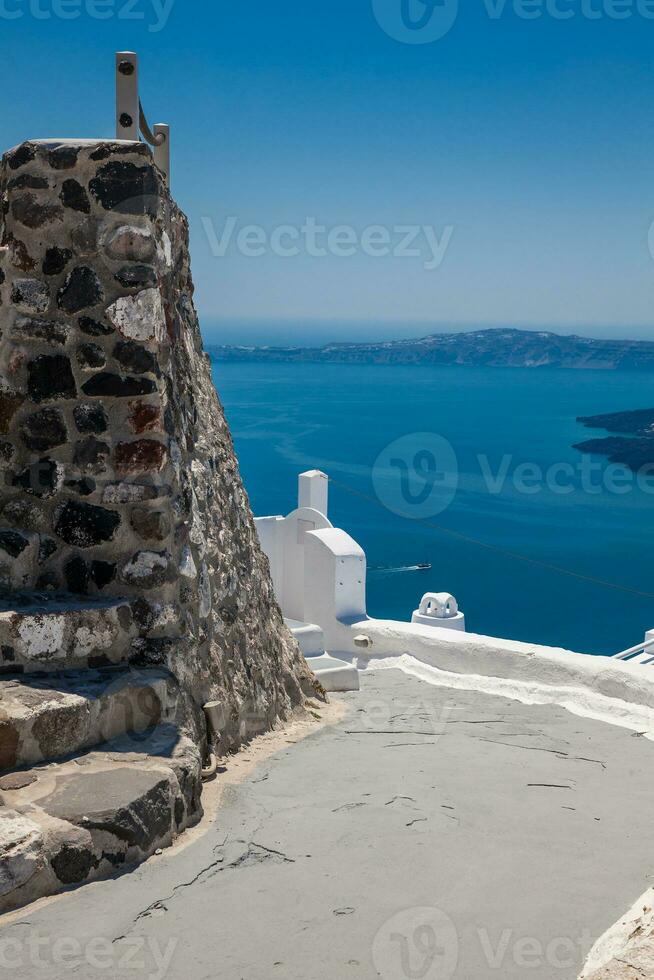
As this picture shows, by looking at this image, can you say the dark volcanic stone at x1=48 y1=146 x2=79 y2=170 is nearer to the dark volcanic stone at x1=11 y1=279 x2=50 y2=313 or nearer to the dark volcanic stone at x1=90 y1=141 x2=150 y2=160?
the dark volcanic stone at x1=90 y1=141 x2=150 y2=160

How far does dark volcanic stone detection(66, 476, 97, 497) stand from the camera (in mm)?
4145

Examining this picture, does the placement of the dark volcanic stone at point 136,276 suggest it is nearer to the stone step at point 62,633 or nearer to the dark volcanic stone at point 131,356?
the dark volcanic stone at point 131,356

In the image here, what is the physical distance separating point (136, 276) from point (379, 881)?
98.7 inches

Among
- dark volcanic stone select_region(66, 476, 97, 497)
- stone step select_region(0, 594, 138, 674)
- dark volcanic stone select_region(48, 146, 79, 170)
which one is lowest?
stone step select_region(0, 594, 138, 674)

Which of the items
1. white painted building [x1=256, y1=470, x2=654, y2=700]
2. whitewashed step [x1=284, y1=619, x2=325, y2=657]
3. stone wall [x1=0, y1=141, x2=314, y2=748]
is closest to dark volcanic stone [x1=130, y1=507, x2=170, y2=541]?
stone wall [x1=0, y1=141, x2=314, y2=748]

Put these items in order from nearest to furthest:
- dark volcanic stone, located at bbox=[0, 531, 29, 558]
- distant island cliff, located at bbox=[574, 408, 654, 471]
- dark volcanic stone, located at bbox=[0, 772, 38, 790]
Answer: dark volcanic stone, located at bbox=[0, 772, 38, 790], dark volcanic stone, located at bbox=[0, 531, 29, 558], distant island cliff, located at bbox=[574, 408, 654, 471]

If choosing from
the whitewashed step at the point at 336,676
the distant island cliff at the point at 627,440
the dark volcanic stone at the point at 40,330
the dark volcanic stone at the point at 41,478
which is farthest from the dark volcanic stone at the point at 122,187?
the distant island cliff at the point at 627,440

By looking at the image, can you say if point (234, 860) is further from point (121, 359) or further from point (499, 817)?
point (121, 359)

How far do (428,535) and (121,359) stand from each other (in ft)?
175

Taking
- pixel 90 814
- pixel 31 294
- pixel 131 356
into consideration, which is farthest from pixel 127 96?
pixel 90 814

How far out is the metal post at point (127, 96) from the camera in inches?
188

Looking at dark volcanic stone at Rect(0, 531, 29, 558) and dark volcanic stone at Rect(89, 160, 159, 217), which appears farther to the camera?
dark volcanic stone at Rect(89, 160, 159, 217)

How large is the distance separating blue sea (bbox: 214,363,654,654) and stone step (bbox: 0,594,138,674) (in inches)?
1352

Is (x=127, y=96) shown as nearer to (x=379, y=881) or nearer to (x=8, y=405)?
(x=8, y=405)
